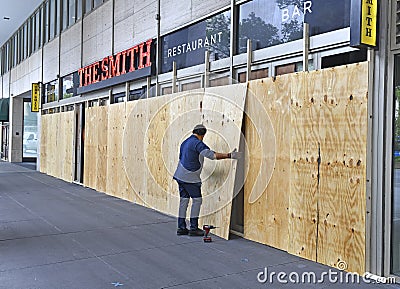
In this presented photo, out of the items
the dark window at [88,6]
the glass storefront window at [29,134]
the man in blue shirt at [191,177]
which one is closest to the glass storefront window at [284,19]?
the man in blue shirt at [191,177]

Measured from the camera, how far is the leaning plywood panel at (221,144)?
7.39 metres

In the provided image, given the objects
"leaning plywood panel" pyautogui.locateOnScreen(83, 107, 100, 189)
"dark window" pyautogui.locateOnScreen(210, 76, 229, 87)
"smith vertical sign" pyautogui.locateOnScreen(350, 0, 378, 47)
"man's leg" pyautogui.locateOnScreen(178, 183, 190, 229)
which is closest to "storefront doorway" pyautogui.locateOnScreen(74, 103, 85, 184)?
"leaning plywood panel" pyautogui.locateOnScreen(83, 107, 100, 189)

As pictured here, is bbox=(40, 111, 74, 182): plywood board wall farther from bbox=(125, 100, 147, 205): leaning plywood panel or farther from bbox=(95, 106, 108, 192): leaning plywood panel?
bbox=(125, 100, 147, 205): leaning plywood panel

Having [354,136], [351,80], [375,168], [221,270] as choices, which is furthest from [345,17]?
[221,270]

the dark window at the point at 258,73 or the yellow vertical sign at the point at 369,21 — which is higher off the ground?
the yellow vertical sign at the point at 369,21

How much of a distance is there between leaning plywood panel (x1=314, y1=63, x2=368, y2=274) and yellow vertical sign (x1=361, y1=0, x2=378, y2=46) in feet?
1.06

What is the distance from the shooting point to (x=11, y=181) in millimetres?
15828

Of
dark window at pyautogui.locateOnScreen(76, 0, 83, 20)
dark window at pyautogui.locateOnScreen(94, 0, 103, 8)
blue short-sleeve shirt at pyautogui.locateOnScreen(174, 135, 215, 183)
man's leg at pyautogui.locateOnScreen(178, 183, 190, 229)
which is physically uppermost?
dark window at pyautogui.locateOnScreen(76, 0, 83, 20)

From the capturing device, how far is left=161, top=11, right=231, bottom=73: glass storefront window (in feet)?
28.8

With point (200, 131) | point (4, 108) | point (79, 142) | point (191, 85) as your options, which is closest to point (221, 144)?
point (200, 131)

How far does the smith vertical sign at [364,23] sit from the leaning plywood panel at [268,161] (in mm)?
1432

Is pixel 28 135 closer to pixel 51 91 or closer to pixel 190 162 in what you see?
pixel 51 91

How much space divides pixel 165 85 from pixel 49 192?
4863mm

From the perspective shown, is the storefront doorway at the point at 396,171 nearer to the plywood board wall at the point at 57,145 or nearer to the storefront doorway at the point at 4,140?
the plywood board wall at the point at 57,145
